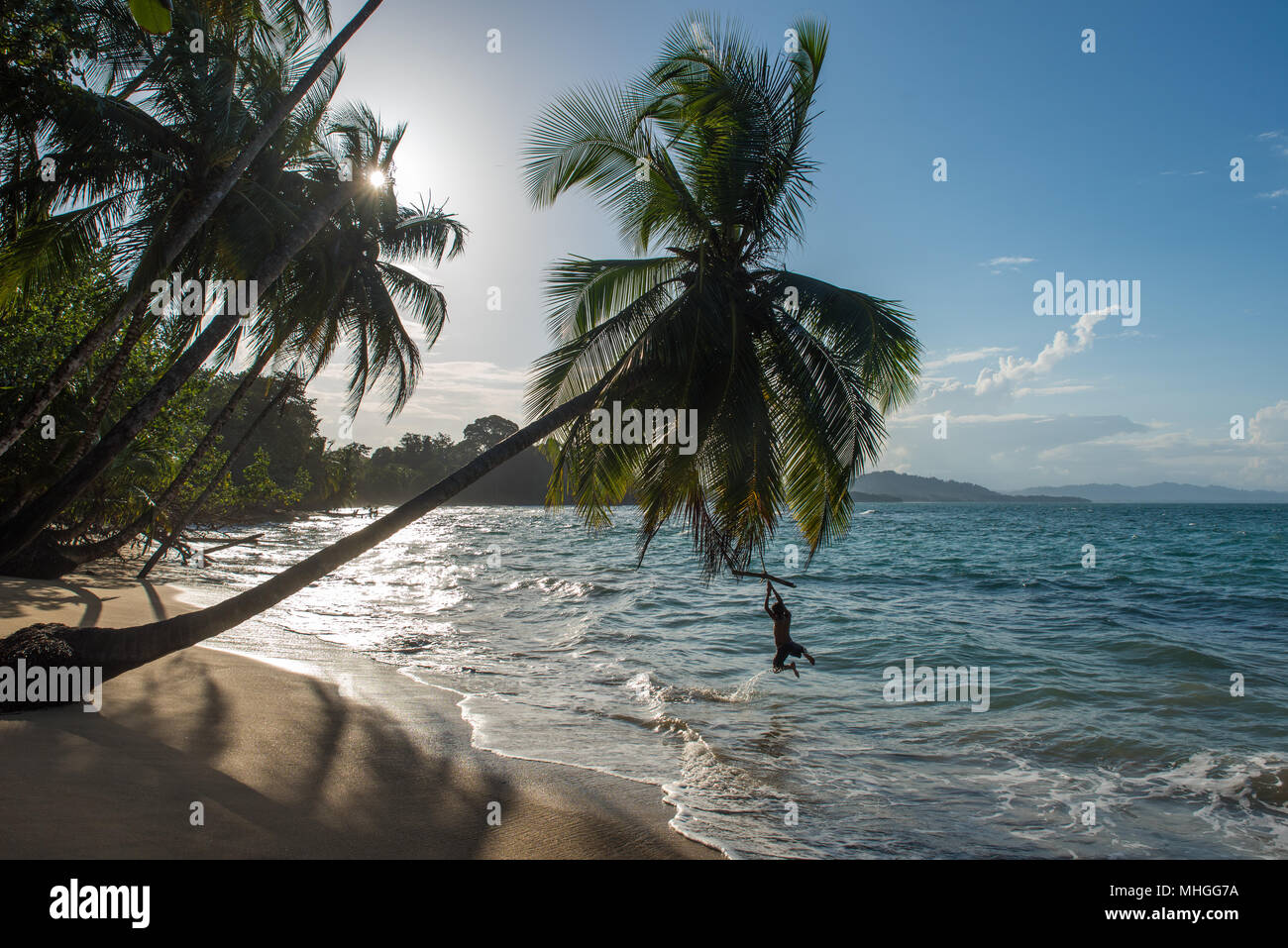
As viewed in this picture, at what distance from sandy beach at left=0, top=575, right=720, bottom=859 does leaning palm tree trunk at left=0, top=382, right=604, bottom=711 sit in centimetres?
54

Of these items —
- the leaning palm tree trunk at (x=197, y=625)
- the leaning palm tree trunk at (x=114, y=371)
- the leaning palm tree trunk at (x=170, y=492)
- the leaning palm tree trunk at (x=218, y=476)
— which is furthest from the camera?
A: the leaning palm tree trunk at (x=218, y=476)

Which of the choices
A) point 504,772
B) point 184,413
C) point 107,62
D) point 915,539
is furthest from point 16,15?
point 915,539

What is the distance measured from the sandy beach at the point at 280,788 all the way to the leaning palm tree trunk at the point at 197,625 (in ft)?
1.77

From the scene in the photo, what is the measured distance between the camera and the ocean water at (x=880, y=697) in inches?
276

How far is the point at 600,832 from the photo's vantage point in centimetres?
603

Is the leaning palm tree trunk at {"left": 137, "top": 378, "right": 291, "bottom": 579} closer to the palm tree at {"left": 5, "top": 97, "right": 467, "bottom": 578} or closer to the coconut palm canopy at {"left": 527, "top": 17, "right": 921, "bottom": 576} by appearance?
the palm tree at {"left": 5, "top": 97, "right": 467, "bottom": 578}

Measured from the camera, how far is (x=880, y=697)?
11.7 metres

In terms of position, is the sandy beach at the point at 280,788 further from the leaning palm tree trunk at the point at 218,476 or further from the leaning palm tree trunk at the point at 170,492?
the leaning palm tree trunk at the point at 218,476

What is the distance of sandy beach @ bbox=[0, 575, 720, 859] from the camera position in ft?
16.0

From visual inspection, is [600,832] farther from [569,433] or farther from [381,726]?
[569,433]

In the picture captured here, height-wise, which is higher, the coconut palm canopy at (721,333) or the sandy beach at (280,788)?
the coconut palm canopy at (721,333)

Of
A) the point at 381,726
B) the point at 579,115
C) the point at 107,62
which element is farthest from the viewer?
the point at 107,62

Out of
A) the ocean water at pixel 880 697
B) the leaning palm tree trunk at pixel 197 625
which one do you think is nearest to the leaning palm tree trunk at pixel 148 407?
the leaning palm tree trunk at pixel 197 625
